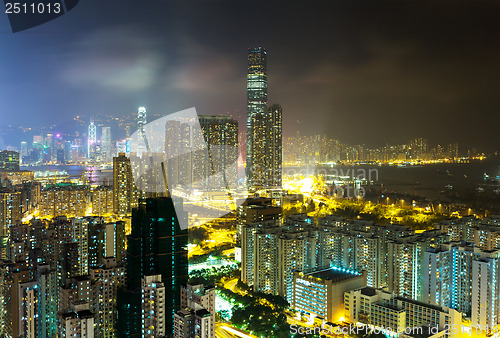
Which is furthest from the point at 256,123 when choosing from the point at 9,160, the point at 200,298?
the point at 200,298

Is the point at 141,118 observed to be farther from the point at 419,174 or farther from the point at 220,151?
the point at 419,174

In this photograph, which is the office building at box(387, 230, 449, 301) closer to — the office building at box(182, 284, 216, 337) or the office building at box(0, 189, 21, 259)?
the office building at box(182, 284, 216, 337)

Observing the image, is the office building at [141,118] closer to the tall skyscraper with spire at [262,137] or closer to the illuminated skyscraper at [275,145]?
the tall skyscraper with spire at [262,137]

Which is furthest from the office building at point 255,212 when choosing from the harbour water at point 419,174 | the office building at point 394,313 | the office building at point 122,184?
the harbour water at point 419,174

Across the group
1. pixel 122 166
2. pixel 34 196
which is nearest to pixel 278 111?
pixel 122 166

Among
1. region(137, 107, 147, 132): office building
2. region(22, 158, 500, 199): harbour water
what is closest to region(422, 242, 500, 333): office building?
region(137, 107, 147, 132): office building

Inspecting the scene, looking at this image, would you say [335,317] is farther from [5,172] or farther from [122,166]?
[5,172]
